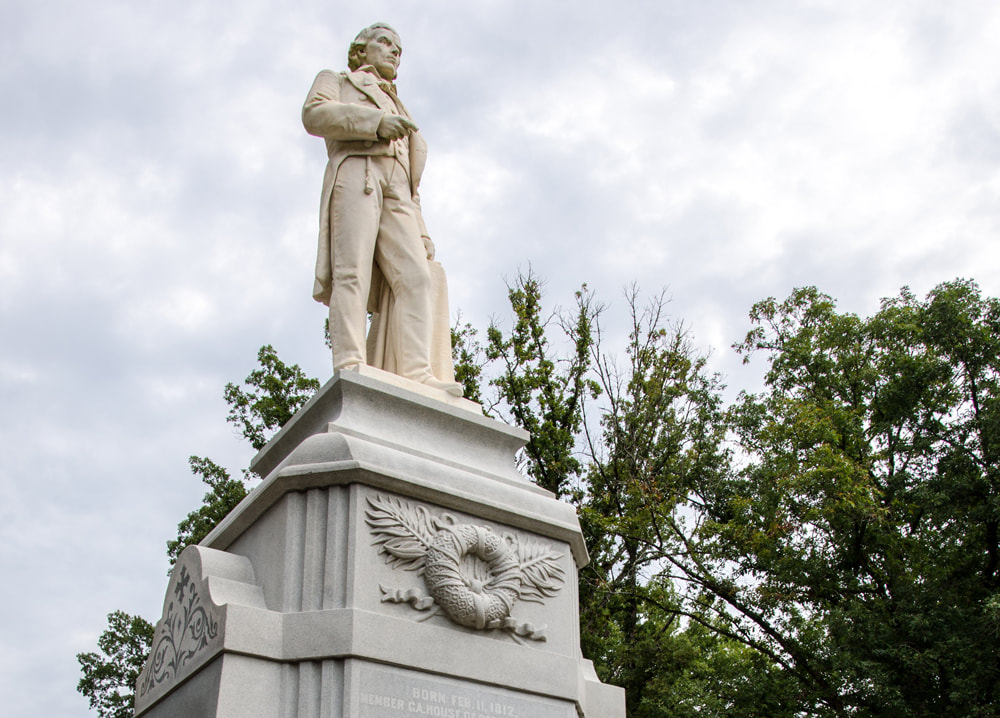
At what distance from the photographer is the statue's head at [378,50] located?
847 centimetres

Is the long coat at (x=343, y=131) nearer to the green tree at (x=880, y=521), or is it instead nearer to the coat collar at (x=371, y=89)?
the coat collar at (x=371, y=89)

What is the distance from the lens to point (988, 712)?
15.1 m

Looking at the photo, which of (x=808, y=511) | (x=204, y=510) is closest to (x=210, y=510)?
(x=204, y=510)

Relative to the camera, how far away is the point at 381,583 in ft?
19.6

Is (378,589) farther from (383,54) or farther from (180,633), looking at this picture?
(383,54)

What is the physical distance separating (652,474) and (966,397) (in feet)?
20.2

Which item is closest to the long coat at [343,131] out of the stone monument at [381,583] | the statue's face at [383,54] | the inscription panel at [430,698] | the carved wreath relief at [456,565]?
the statue's face at [383,54]

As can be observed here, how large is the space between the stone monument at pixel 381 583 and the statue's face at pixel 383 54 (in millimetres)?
2347

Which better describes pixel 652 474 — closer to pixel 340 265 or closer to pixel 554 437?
pixel 554 437

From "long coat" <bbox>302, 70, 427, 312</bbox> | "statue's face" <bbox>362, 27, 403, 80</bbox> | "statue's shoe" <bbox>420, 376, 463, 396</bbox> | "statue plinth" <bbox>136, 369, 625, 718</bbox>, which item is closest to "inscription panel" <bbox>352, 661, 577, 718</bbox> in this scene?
"statue plinth" <bbox>136, 369, 625, 718</bbox>

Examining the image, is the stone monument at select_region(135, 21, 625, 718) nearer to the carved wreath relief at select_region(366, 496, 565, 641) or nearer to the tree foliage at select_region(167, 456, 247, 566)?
the carved wreath relief at select_region(366, 496, 565, 641)

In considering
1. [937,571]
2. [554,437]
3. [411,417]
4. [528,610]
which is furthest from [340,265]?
[554,437]

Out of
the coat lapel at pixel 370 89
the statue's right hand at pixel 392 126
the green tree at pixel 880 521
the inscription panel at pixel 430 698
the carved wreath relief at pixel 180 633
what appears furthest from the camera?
the green tree at pixel 880 521

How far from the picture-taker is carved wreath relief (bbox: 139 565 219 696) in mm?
5930
